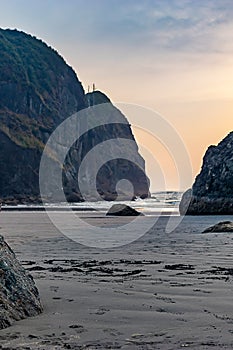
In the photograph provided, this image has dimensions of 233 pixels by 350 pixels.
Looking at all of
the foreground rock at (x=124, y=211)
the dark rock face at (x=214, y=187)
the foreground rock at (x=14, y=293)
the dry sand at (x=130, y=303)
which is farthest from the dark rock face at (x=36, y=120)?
the foreground rock at (x=14, y=293)

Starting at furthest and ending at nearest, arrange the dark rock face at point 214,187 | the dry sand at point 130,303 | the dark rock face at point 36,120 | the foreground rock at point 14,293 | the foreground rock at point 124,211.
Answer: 1. the dark rock face at point 36,120
2. the foreground rock at point 124,211
3. the dark rock face at point 214,187
4. the foreground rock at point 14,293
5. the dry sand at point 130,303

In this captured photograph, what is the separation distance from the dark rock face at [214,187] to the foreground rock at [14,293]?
2811 centimetres

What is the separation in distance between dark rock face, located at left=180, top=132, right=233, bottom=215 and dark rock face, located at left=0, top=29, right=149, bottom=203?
61986 millimetres

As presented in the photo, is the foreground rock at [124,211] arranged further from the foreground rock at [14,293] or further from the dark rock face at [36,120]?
the dark rock face at [36,120]

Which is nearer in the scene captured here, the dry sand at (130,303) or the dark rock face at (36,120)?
the dry sand at (130,303)

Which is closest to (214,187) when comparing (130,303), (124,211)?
(124,211)

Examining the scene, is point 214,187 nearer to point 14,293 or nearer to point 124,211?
point 124,211

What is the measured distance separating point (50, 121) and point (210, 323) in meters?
132

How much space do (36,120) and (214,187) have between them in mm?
102116

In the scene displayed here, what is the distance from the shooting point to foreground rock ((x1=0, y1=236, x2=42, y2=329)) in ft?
15.1

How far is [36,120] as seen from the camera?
433 feet

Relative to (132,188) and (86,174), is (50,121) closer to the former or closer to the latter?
(86,174)

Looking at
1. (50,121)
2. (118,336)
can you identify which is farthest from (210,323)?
(50,121)

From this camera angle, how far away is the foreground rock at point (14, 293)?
15.1 ft
